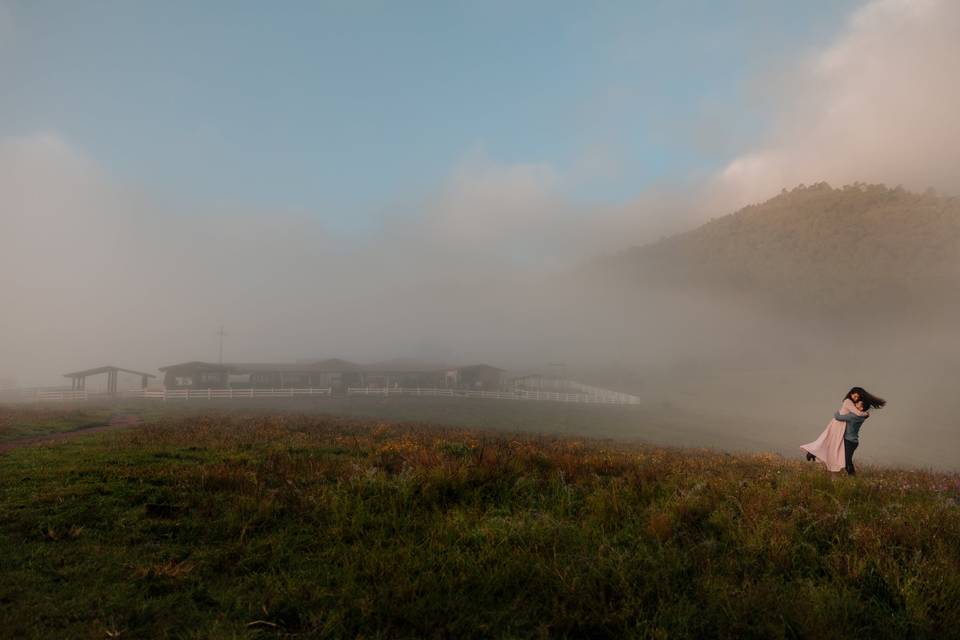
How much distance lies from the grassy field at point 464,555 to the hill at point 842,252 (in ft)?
544

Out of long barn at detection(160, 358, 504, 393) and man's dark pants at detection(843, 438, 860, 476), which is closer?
man's dark pants at detection(843, 438, 860, 476)

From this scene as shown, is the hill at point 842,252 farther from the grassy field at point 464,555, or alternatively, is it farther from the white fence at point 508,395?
the grassy field at point 464,555

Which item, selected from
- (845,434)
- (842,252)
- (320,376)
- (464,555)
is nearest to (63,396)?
(320,376)

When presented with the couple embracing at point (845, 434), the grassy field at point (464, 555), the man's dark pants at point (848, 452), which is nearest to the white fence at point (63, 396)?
the grassy field at point (464, 555)

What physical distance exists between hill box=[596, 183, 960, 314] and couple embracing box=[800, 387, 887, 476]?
159 metres

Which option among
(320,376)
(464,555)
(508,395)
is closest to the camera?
(464,555)

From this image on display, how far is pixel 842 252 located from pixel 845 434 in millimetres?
188972

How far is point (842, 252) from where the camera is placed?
16238 cm

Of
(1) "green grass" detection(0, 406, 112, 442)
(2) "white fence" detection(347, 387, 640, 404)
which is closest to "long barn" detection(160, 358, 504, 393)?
(2) "white fence" detection(347, 387, 640, 404)

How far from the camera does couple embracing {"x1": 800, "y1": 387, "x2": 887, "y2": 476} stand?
36.1 ft

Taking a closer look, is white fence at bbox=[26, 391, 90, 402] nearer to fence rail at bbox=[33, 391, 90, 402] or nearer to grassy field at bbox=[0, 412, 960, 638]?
fence rail at bbox=[33, 391, 90, 402]

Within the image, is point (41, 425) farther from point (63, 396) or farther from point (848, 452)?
point (63, 396)

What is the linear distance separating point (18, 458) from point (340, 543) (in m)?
10.4

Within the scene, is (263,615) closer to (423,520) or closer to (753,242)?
(423,520)
